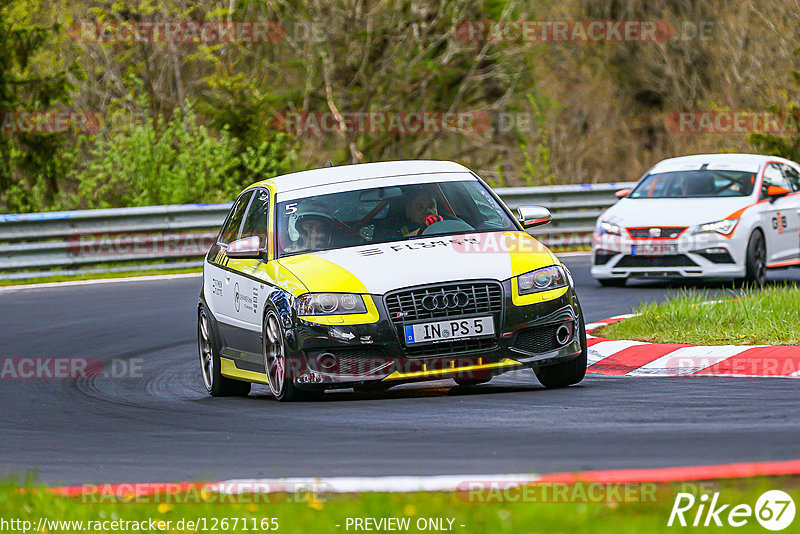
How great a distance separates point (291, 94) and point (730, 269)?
1915 centimetres

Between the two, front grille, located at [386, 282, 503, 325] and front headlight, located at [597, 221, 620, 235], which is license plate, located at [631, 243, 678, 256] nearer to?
front headlight, located at [597, 221, 620, 235]

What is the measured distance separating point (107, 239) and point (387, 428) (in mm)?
13361

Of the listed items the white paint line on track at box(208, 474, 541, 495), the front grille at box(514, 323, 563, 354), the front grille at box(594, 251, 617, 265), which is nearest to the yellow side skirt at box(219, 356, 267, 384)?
the front grille at box(514, 323, 563, 354)

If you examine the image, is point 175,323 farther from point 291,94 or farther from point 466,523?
point 291,94

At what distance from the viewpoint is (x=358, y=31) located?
3203 centimetres

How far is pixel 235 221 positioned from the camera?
1141cm

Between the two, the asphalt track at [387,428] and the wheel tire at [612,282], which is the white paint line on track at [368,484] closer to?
the asphalt track at [387,428]

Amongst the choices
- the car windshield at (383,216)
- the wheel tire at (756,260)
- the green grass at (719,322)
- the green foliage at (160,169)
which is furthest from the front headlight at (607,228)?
the green foliage at (160,169)

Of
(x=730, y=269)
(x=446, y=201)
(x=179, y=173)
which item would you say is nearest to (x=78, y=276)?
(x=179, y=173)

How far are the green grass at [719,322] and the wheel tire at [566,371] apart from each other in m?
1.77

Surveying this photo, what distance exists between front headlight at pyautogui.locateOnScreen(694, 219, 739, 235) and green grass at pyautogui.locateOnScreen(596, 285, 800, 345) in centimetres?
339

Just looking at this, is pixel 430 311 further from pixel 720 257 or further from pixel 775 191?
pixel 775 191

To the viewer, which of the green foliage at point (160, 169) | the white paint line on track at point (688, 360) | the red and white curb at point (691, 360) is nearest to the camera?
the red and white curb at point (691, 360)

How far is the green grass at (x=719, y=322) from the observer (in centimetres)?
1070
